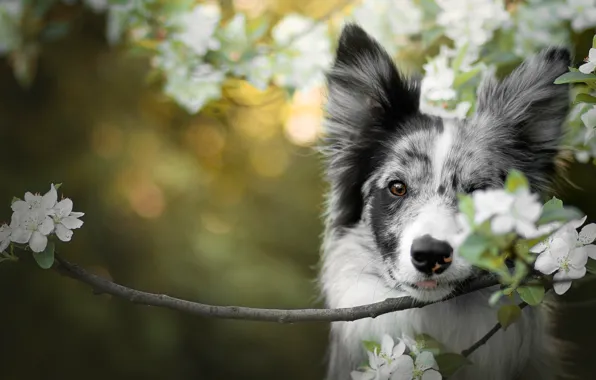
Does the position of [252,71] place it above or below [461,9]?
below

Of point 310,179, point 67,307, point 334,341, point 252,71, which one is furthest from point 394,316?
point 310,179

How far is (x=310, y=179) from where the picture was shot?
4578 mm

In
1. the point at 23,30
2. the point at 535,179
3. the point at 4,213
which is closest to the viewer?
the point at 535,179

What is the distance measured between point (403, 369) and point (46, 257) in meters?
0.78

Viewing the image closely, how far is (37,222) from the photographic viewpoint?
55.4 inches

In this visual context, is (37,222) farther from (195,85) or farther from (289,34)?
(289,34)

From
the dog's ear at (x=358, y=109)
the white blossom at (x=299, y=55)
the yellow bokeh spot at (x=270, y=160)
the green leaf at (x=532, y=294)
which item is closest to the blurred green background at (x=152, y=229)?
the yellow bokeh spot at (x=270, y=160)

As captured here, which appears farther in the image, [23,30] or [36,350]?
[36,350]

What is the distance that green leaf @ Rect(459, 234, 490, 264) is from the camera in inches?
40.9

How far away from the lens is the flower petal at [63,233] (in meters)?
1.41

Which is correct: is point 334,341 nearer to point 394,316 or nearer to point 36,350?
point 394,316

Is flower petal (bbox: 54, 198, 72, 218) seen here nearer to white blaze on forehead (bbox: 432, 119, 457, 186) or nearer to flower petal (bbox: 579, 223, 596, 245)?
white blaze on forehead (bbox: 432, 119, 457, 186)

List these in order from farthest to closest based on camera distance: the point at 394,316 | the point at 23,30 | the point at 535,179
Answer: the point at 23,30, the point at 394,316, the point at 535,179

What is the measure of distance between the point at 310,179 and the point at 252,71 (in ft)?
7.61
